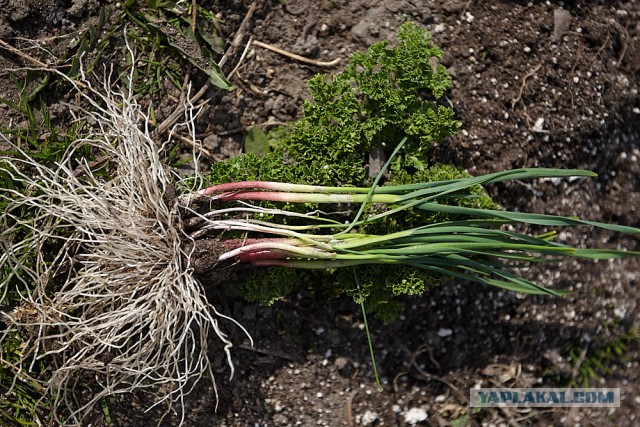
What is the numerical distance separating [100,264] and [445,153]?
1119 mm

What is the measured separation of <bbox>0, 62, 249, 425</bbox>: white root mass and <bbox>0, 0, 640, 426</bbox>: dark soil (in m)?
0.22

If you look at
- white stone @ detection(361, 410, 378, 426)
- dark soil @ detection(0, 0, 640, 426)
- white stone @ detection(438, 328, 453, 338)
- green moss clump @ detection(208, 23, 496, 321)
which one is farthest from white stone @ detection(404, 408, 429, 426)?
green moss clump @ detection(208, 23, 496, 321)

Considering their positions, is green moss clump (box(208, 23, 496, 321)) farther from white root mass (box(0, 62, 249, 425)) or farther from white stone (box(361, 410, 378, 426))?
white stone (box(361, 410, 378, 426))

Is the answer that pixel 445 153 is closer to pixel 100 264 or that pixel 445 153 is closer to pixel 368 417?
pixel 368 417

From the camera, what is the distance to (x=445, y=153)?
2.16 m

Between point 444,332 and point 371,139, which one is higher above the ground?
point 371,139

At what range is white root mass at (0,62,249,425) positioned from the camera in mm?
1906

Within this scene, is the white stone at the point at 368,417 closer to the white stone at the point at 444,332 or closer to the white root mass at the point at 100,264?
the white stone at the point at 444,332

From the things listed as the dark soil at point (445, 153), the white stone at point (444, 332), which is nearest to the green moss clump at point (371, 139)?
the dark soil at point (445, 153)

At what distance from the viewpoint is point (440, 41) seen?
2.20 metres

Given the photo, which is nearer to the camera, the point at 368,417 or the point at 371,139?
the point at 371,139

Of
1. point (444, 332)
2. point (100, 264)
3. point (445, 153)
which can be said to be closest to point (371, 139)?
point (445, 153)

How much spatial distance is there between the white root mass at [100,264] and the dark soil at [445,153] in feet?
0.73

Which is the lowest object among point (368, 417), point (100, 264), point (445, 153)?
point (368, 417)
